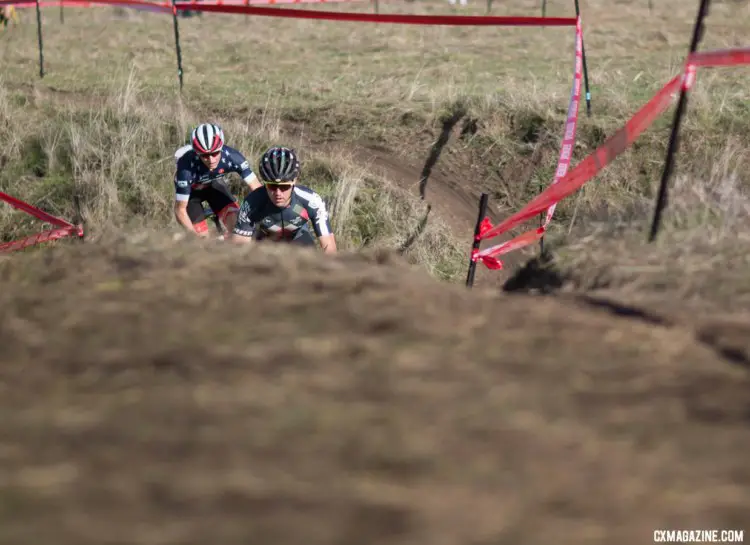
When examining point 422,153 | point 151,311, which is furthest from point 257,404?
point 422,153

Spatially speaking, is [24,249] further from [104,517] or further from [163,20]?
[163,20]

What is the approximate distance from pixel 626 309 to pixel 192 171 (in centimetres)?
623

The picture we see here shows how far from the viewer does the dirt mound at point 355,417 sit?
2.32m

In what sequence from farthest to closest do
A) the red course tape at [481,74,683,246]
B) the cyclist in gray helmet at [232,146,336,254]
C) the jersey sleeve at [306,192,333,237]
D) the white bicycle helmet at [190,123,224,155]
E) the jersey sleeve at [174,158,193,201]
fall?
the jersey sleeve at [174,158,193,201]
the white bicycle helmet at [190,123,224,155]
the jersey sleeve at [306,192,333,237]
the cyclist in gray helmet at [232,146,336,254]
the red course tape at [481,74,683,246]

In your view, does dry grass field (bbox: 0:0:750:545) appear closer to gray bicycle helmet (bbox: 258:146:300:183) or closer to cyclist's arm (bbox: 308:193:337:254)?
cyclist's arm (bbox: 308:193:337:254)

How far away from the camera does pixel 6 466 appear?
8.43 feet

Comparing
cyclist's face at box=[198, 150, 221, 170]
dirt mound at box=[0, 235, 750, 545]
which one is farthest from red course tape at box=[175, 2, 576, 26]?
dirt mound at box=[0, 235, 750, 545]

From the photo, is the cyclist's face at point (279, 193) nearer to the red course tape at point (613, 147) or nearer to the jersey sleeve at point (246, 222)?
the jersey sleeve at point (246, 222)

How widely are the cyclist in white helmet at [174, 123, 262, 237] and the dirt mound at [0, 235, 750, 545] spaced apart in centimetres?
489
